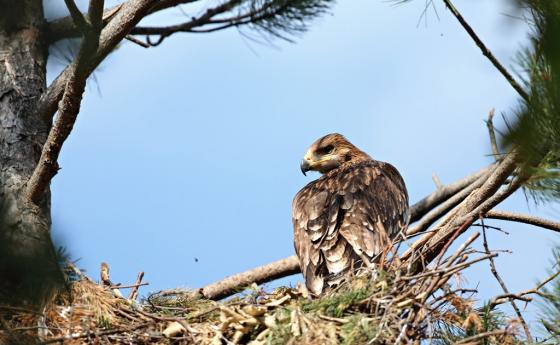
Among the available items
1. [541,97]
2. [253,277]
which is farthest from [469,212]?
[253,277]

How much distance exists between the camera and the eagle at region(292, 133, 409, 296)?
A: 7066 mm

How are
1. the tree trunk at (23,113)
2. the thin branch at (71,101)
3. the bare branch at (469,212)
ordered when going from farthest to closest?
the tree trunk at (23,113) → the thin branch at (71,101) → the bare branch at (469,212)

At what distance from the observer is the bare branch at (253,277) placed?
26.7ft

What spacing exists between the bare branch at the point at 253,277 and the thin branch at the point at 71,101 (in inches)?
77.3

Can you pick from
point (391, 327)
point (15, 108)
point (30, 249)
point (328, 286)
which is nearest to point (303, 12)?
point (15, 108)

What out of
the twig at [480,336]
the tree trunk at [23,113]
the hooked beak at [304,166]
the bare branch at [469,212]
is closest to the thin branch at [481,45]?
the bare branch at [469,212]

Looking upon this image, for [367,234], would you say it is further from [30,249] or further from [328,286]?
[30,249]

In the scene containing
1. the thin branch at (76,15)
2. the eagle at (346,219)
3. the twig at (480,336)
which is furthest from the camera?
the eagle at (346,219)

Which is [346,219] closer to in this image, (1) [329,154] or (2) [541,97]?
(1) [329,154]

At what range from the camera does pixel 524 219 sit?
281 inches

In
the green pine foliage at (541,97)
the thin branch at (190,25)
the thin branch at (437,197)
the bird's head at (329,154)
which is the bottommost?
the green pine foliage at (541,97)

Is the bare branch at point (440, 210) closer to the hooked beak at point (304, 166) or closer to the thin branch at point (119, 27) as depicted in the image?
the hooked beak at point (304, 166)

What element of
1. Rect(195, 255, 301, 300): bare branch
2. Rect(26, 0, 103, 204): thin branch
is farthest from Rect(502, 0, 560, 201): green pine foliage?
Rect(195, 255, 301, 300): bare branch

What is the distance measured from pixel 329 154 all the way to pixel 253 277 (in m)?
2.18
